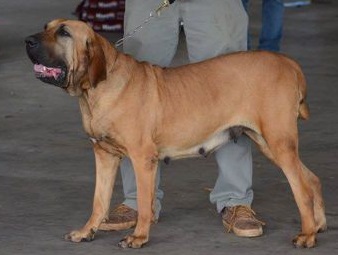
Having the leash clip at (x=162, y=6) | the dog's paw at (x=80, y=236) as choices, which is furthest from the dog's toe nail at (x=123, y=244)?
the leash clip at (x=162, y=6)

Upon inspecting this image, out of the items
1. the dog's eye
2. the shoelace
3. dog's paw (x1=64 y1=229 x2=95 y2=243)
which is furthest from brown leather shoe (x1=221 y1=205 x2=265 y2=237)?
the dog's eye

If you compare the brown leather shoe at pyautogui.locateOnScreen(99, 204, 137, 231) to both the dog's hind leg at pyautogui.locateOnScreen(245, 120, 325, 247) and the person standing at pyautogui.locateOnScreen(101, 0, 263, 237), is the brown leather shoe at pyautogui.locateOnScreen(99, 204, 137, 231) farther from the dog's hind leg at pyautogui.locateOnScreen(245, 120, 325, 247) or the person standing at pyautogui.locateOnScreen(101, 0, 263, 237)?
the dog's hind leg at pyautogui.locateOnScreen(245, 120, 325, 247)

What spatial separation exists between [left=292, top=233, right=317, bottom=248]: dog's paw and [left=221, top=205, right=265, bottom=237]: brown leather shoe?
29cm

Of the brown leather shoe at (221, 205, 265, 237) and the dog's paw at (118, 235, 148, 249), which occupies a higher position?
the dog's paw at (118, 235, 148, 249)

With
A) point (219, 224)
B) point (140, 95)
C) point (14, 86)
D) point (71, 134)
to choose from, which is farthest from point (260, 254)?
point (14, 86)

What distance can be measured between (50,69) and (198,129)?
919mm

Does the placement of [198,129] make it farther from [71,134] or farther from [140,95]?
[71,134]

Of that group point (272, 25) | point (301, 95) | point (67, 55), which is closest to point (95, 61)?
point (67, 55)

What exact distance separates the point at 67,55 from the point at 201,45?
3.47 ft

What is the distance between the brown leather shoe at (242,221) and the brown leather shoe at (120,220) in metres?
0.52

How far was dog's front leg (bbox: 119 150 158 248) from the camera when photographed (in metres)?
5.86

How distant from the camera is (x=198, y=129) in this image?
6.01 meters

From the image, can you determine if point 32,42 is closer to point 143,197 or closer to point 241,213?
point 143,197

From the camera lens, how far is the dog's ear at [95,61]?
568 centimetres
